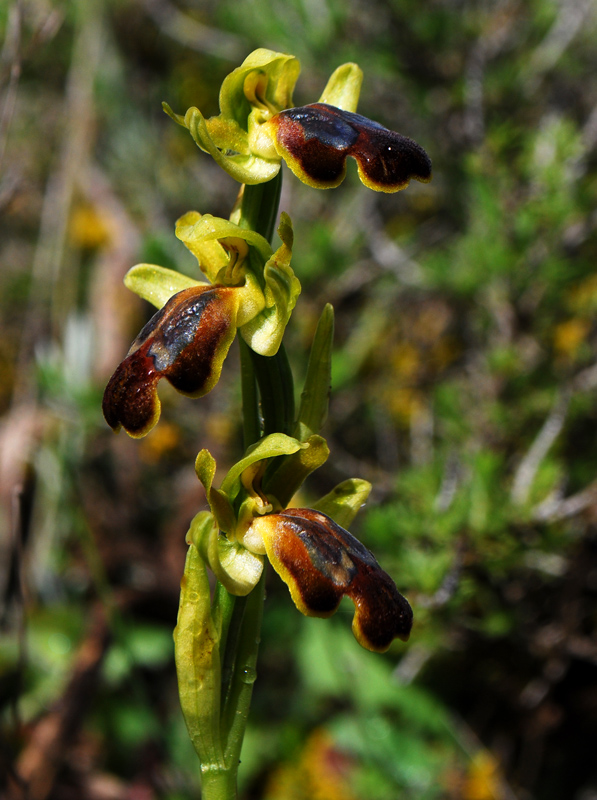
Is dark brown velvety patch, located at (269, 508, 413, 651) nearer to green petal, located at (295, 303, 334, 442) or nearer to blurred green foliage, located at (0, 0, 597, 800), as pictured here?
green petal, located at (295, 303, 334, 442)

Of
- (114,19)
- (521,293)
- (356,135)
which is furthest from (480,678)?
(114,19)

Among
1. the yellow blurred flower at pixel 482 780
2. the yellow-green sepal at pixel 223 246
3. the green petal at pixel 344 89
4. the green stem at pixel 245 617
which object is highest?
the green petal at pixel 344 89

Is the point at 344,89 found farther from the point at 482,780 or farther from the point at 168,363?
the point at 482,780

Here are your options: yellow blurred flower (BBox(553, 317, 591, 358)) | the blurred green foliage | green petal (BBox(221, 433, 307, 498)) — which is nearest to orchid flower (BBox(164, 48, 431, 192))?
green petal (BBox(221, 433, 307, 498))

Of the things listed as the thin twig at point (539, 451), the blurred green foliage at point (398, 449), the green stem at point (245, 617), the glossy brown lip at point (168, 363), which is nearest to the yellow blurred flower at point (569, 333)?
the blurred green foliage at point (398, 449)

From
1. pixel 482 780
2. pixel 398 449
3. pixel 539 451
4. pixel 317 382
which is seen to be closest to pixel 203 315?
pixel 317 382

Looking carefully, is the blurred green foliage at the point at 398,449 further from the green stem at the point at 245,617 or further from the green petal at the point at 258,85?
the green petal at the point at 258,85

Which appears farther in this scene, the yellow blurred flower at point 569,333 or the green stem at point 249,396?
the yellow blurred flower at point 569,333
